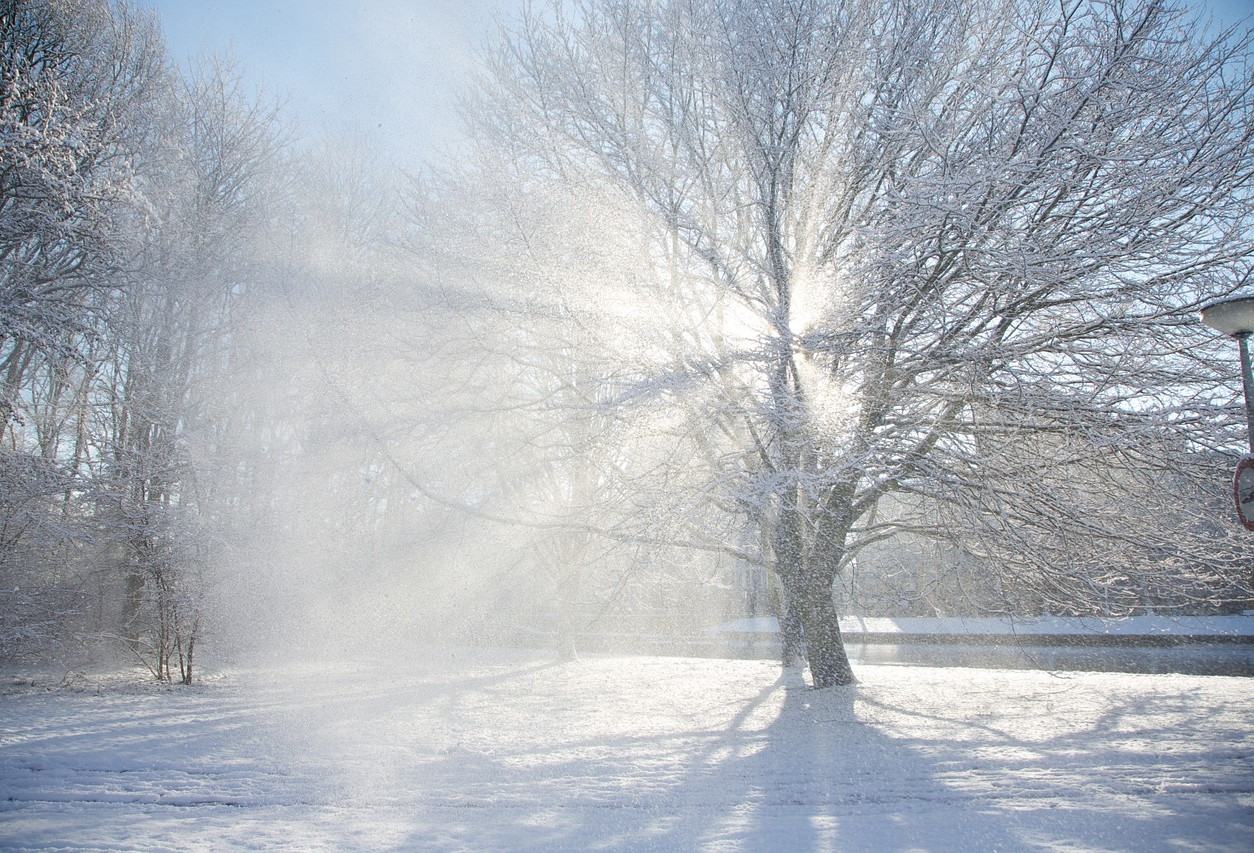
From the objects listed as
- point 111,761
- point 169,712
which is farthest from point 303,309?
point 111,761

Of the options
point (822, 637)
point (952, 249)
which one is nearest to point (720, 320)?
point (952, 249)

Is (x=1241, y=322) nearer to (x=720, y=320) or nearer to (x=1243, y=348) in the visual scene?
(x=1243, y=348)

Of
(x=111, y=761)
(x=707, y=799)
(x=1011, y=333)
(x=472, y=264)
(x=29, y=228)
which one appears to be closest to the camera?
(x=707, y=799)

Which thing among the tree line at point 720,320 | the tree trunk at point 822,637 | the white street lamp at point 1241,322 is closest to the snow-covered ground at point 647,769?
the tree trunk at point 822,637

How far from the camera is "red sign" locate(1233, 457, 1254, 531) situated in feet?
13.8

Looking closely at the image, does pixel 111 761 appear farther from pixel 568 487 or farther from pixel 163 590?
pixel 568 487

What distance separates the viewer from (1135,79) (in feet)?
17.1

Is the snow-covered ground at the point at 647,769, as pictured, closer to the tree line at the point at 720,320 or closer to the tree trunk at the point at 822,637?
the tree trunk at the point at 822,637

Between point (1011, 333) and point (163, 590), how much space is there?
36.7 feet

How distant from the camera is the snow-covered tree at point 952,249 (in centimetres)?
541

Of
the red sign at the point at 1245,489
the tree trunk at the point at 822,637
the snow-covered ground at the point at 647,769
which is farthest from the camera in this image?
the tree trunk at the point at 822,637

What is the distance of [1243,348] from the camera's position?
14.6 feet

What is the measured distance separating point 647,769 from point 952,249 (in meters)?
4.81

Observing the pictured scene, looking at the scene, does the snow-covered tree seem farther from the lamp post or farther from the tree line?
the lamp post
